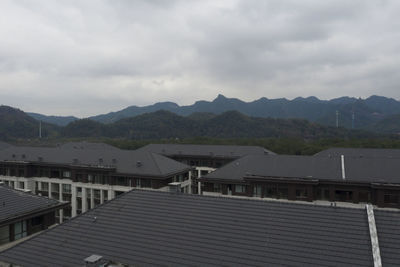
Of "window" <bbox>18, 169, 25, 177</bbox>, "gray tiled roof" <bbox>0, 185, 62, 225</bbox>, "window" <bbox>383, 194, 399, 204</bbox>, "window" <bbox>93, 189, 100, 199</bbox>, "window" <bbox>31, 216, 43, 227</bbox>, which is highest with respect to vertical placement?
"gray tiled roof" <bbox>0, 185, 62, 225</bbox>

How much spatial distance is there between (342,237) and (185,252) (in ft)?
27.1

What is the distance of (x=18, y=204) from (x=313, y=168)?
35.4 metres

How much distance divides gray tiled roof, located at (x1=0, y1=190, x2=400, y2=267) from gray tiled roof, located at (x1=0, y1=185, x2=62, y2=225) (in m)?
6.02

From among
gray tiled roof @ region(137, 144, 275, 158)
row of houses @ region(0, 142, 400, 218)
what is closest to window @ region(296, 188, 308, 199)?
row of houses @ region(0, 142, 400, 218)

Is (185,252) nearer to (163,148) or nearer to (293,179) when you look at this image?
(293,179)

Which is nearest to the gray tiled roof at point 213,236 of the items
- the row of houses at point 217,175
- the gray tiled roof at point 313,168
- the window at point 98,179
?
the row of houses at point 217,175

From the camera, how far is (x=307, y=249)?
14672mm

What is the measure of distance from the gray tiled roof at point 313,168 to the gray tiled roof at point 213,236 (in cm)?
2298

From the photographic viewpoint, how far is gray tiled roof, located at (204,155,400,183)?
3747cm

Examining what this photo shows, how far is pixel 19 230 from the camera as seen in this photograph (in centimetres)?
2345

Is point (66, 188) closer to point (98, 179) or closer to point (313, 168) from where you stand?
point (98, 179)

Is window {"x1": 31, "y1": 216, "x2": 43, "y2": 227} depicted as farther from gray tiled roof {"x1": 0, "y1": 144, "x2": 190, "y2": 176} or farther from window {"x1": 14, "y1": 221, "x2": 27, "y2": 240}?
gray tiled roof {"x1": 0, "y1": 144, "x2": 190, "y2": 176}

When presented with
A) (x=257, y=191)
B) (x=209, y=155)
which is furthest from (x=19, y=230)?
(x=209, y=155)

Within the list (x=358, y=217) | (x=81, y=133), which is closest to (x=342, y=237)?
(x=358, y=217)
